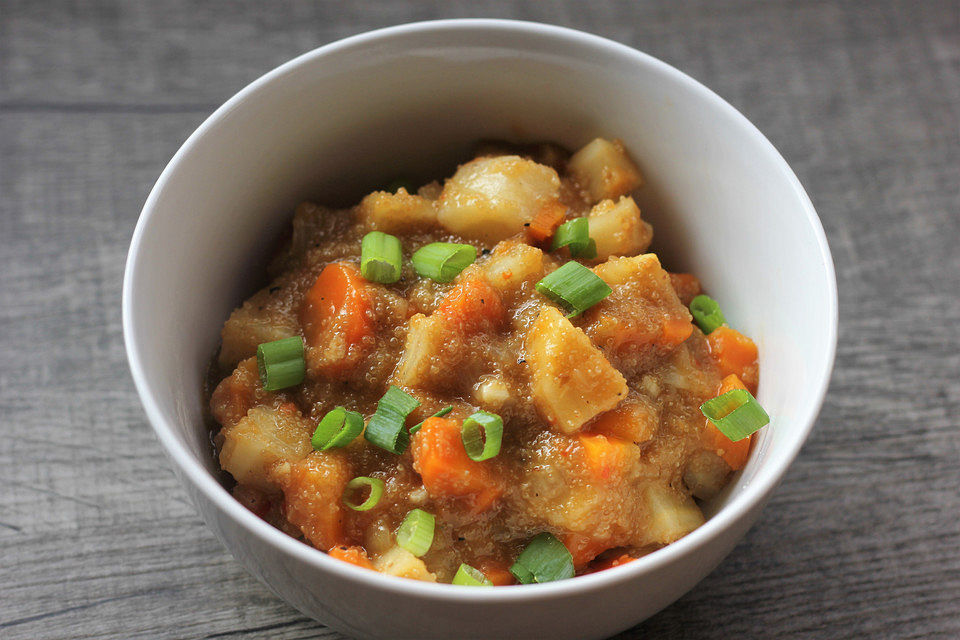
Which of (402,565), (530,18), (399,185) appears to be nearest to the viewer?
(402,565)

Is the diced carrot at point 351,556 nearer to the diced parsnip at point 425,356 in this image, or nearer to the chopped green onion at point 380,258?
the diced parsnip at point 425,356

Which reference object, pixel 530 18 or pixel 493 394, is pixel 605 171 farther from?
pixel 530 18

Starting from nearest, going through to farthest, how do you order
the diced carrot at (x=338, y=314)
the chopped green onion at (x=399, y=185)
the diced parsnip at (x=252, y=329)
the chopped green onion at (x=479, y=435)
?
the chopped green onion at (x=479, y=435) < the diced carrot at (x=338, y=314) < the diced parsnip at (x=252, y=329) < the chopped green onion at (x=399, y=185)

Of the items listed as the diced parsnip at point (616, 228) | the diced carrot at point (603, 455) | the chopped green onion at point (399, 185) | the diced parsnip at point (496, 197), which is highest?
the diced parsnip at point (496, 197)

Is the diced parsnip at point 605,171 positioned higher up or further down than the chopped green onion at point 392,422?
higher up

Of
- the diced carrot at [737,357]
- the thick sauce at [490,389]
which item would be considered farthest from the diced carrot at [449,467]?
the diced carrot at [737,357]

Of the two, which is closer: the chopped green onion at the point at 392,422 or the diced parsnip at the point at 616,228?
the chopped green onion at the point at 392,422

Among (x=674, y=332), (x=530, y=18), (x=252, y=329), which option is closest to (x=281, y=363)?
(x=252, y=329)
